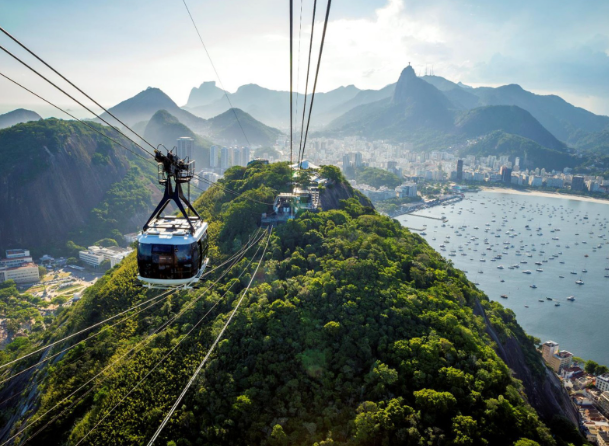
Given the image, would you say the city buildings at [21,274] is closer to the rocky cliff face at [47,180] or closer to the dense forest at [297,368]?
the rocky cliff face at [47,180]

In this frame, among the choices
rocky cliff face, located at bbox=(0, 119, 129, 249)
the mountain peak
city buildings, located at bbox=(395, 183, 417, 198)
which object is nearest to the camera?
rocky cliff face, located at bbox=(0, 119, 129, 249)

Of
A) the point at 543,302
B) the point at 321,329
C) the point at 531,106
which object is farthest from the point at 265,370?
the point at 531,106

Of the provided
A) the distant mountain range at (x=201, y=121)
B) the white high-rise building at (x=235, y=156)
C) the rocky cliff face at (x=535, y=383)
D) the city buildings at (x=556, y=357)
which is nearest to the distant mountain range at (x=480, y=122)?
the distant mountain range at (x=201, y=121)

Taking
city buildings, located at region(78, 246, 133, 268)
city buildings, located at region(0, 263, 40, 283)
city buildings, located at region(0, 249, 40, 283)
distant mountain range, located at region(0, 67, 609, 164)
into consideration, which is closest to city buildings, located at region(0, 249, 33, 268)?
city buildings, located at region(0, 249, 40, 283)

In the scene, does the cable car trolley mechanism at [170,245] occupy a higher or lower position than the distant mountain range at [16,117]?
lower

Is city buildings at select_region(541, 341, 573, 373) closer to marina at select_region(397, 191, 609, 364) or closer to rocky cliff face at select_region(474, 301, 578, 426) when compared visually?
marina at select_region(397, 191, 609, 364)

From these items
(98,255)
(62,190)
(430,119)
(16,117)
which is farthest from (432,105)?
(98,255)

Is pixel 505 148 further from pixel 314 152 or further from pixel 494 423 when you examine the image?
pixel 494 423
